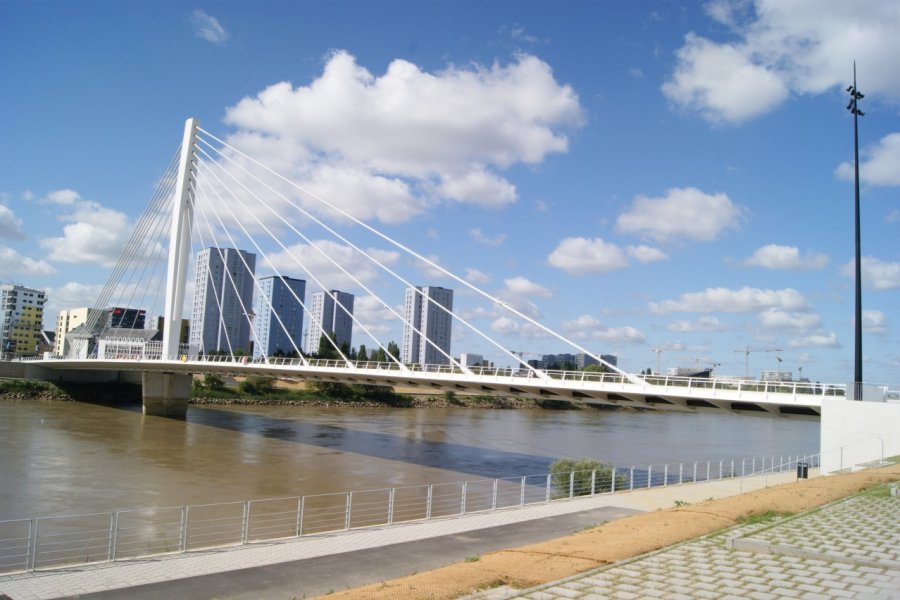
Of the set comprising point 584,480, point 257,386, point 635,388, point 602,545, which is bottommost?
point 257,386

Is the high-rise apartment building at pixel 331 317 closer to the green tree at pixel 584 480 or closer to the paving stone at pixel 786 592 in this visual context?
the green tree at pixel 584 480

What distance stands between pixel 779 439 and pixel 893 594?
4897cm

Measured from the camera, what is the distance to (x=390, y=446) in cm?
3512

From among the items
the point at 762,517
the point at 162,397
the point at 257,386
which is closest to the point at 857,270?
the point at 762,517

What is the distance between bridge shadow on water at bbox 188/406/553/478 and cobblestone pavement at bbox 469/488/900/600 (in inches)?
715

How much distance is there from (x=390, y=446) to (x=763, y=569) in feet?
94.7

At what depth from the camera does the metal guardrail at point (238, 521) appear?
11992 millimetres

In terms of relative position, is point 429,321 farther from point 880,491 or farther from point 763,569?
point 763,569

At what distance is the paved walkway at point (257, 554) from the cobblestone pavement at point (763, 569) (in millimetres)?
4229

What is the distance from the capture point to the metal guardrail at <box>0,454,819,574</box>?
11992 mm

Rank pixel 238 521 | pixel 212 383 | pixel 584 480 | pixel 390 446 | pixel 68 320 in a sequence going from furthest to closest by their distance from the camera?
1. pixel 68 320
2. pixel 212 383
3. pixel 390 446
4. pixel 584 480
5. pixel 238 521

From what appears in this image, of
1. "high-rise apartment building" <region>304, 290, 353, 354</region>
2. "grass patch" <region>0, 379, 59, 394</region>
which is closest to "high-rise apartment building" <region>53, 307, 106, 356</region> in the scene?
"high-rise apartment building" <region>304, 290, 353, 354</region>

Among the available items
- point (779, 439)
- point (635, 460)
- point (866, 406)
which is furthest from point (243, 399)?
point (866, 406)

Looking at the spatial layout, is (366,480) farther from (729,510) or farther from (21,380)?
(21,380)
